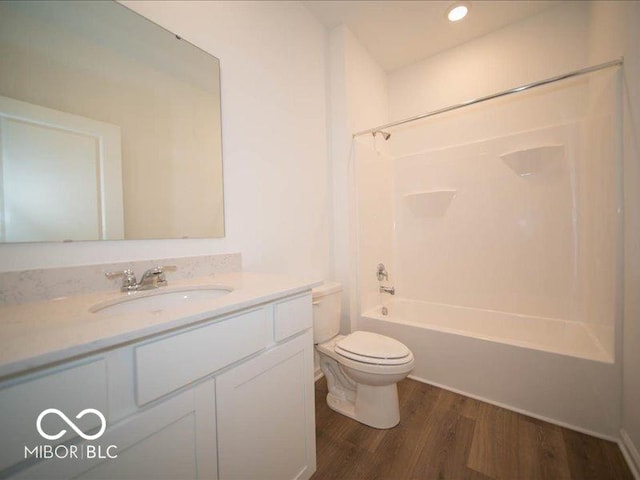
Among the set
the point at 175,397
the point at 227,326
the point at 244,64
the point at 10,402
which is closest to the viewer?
the point at 10,402

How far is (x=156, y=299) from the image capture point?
37.3 inches

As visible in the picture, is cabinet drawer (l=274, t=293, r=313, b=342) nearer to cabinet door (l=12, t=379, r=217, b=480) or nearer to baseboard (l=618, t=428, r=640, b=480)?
cabinet door (l=12, t=379, r=217, b=480)

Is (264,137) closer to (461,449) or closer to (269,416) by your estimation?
(269,416)

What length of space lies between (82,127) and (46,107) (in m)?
0.09

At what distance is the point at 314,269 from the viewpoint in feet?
6.23

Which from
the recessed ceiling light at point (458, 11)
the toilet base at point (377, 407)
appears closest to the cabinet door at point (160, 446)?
the toilet base at point (377, 407)

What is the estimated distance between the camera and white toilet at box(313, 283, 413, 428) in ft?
4.31

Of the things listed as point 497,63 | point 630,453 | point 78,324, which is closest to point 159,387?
point 78,324

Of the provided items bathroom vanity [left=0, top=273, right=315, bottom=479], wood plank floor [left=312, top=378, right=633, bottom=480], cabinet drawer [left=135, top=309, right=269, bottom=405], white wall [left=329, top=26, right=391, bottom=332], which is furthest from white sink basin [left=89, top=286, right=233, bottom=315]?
white wall [left=329, top=26, right=391, bottom=332]

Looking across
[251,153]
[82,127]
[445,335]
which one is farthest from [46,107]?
[445,335]

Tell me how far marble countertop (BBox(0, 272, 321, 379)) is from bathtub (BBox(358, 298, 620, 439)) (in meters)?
1.35

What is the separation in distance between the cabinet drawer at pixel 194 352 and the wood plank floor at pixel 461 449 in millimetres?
838

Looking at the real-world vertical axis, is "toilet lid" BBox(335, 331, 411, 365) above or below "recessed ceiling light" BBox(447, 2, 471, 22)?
below

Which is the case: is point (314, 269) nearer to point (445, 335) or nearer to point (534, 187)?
point (445, 335)
